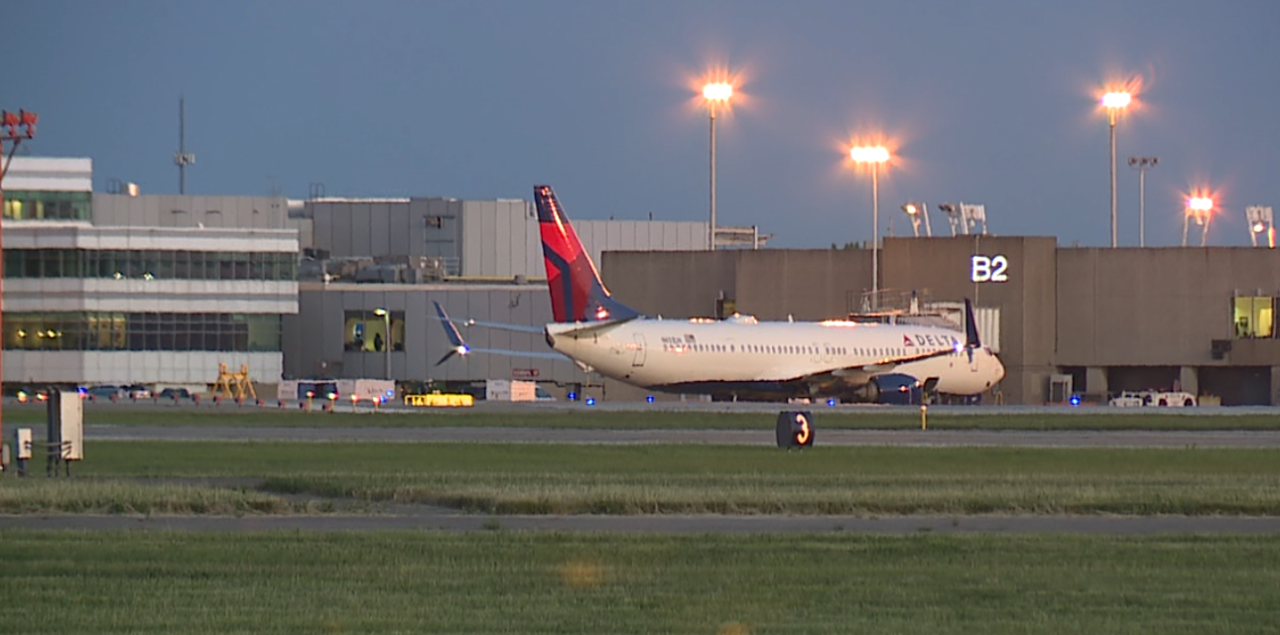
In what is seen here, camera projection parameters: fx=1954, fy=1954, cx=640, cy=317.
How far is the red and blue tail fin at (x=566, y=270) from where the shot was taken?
69.1 m

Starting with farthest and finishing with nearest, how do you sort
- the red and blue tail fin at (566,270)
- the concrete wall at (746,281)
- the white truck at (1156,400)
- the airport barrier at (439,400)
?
the concrete wall at (746,281), the white truck at (1156,400), the airport barrier at (439,400), the red and blue tail fin at (566,270)

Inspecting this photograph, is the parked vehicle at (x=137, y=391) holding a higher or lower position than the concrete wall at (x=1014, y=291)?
lower

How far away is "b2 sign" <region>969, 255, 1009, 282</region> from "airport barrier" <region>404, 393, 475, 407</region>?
27.3m

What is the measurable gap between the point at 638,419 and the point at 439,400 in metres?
14.7

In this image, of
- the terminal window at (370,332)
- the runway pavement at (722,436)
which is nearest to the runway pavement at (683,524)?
the runway pavement at (722,436)

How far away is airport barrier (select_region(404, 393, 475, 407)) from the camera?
7325cm

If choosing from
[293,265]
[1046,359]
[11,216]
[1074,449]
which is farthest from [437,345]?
[1074,449]

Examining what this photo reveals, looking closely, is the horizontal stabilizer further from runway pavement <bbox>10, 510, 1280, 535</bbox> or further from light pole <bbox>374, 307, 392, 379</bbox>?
light pole <bbox>374, 307, 392, 379</bbox>

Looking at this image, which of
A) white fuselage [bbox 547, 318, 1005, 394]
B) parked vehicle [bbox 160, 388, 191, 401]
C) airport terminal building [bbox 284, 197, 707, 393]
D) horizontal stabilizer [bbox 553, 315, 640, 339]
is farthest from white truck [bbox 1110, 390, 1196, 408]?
parked vehicle [bbox 160, 388, 191, 401]

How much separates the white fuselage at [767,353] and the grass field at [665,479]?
21.9 metres

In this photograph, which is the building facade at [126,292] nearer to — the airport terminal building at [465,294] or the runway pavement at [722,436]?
the airport terminal building at [465,294]

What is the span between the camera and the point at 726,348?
230 feet

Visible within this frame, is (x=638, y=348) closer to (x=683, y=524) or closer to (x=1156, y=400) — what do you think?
(x=1156, y=400)

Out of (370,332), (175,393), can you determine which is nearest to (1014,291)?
(370,332)
